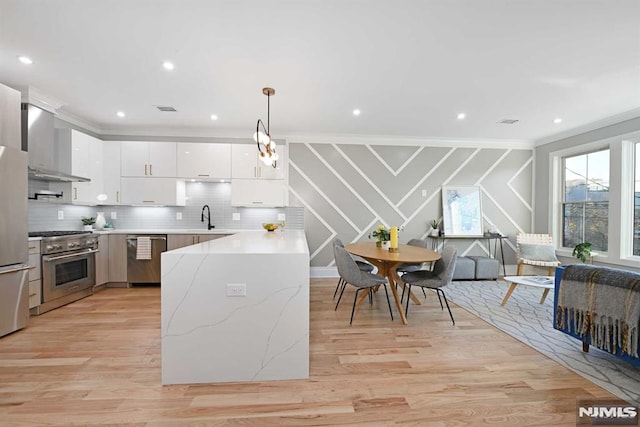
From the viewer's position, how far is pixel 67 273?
354cm

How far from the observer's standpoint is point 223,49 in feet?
8.03

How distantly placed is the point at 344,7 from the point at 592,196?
5.04 metres

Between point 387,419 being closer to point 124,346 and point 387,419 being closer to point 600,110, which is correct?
point 124,346

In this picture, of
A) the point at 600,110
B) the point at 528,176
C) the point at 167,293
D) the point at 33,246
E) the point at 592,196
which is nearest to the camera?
the point at 167,293

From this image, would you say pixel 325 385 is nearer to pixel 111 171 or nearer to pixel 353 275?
pixel 353 275

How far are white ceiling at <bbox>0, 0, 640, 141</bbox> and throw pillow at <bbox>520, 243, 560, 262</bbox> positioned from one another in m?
1.99

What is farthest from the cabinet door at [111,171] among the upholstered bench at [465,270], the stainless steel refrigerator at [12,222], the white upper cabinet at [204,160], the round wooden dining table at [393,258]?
the upholstered bench at [465,270]

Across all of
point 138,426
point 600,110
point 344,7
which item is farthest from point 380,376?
point 600,110

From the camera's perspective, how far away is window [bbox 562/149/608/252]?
14.2ft

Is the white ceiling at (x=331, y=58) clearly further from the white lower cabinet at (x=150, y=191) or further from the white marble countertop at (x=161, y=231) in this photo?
the white marble countertop at (x=161, y=231)

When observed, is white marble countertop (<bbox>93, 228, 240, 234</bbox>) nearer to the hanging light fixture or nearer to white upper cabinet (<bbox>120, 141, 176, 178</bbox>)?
white upper cabinet (<bbox>120, 141, 176, 178</bbox>)

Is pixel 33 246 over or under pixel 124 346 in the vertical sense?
over

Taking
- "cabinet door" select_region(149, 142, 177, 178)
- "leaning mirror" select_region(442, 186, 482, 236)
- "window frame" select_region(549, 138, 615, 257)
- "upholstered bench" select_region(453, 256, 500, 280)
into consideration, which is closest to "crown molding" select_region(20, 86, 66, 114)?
"cabinet door" select_region(149, 142, 177, 178)

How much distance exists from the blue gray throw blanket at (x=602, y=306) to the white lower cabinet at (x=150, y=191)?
16.5 feet
